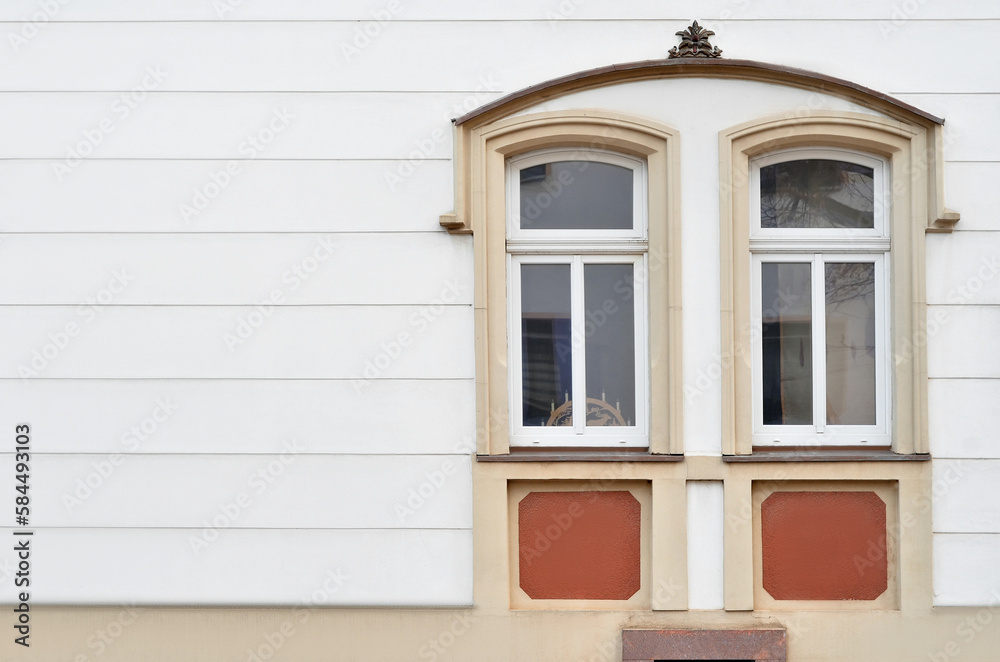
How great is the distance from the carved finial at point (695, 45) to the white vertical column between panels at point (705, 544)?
2.46 m

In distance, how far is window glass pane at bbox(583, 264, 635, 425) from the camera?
15.8 ft

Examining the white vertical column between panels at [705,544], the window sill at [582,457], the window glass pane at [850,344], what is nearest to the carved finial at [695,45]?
the window glass pane at [850,344]

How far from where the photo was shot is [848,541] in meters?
4.63

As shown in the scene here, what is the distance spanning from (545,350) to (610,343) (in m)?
0.39

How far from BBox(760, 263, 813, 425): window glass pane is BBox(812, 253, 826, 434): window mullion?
3cm

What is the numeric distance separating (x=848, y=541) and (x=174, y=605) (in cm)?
393

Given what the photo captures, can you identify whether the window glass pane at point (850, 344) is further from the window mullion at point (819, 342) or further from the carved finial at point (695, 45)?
the carved finial at point (695, 45)

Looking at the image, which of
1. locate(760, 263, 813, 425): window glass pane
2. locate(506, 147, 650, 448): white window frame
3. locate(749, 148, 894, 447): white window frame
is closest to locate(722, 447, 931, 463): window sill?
locate(749, 148, 894, 447): white window frame

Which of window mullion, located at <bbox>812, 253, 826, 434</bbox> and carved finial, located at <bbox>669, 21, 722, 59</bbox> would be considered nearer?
carved finial, located at <bbox>669, 21, 722, 59</bbox>

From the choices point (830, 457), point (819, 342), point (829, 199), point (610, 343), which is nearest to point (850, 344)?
point (819, 342)

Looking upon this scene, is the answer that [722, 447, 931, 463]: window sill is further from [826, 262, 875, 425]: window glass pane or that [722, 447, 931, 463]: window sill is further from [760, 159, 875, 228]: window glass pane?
[760, 159, 875, 228]: window glass pane

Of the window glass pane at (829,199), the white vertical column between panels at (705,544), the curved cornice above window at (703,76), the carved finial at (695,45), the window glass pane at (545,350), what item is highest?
the carved finial at (695,45)

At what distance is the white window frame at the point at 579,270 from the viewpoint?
476 cm

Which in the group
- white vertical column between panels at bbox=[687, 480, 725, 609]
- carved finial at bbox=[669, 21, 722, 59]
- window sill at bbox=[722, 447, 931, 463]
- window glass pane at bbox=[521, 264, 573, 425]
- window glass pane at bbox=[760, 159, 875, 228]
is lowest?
white vertical column between panels at bbox=[687, 480, 725, 609]
